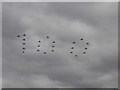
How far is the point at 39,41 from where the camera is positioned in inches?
6058

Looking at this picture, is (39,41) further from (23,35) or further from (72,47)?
(72,47)

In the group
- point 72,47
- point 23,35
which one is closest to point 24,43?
point 23,35

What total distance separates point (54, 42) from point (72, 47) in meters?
12.1

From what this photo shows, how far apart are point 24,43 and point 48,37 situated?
12.9m

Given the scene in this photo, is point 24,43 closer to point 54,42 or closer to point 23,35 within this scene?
point 23,35

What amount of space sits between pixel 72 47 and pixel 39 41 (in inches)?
775

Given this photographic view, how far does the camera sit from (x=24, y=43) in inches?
5950

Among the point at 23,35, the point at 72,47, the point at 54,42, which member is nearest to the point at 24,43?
the point at 23,35

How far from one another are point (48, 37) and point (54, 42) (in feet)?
13.5

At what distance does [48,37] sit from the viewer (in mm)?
155125

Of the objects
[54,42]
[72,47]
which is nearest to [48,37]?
[54,42]

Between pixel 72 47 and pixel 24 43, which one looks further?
pixel 72 47

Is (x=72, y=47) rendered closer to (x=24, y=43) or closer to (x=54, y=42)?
(x=54, y=42)
